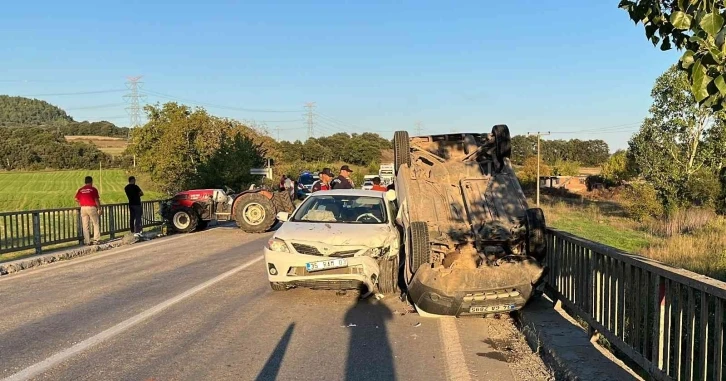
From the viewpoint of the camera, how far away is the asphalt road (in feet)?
17.1

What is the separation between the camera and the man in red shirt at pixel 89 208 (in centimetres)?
1443

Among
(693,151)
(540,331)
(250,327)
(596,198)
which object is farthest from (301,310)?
(596,198)

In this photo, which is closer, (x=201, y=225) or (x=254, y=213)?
(x=254, y=213)

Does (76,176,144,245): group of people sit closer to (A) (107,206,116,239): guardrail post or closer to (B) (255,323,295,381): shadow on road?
(A) (107,206,116,239): guardrail post

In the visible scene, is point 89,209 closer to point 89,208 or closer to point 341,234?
point 89,208

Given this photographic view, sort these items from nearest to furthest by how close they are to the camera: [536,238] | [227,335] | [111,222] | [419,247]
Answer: [227,335]
[419,247]
[536,238]
[111,222]

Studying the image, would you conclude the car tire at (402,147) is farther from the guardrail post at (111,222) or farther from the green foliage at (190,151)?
the green foliage at (190,151)

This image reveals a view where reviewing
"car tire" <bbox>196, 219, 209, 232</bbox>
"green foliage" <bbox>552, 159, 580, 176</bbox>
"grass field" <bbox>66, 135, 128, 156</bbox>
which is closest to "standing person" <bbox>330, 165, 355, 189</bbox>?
"car tire" <bbox>196, 219, 209, 232</bbox>

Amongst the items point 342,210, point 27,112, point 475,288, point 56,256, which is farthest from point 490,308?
point 27,112

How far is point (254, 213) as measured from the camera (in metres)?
17.5

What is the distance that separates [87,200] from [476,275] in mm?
11362

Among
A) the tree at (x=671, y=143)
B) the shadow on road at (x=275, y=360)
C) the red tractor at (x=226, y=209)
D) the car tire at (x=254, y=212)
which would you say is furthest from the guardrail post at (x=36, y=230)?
the tree at (x=671, y=143)

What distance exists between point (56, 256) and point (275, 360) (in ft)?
30.1

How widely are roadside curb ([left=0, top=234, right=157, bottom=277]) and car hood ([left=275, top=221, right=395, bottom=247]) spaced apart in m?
6.19
